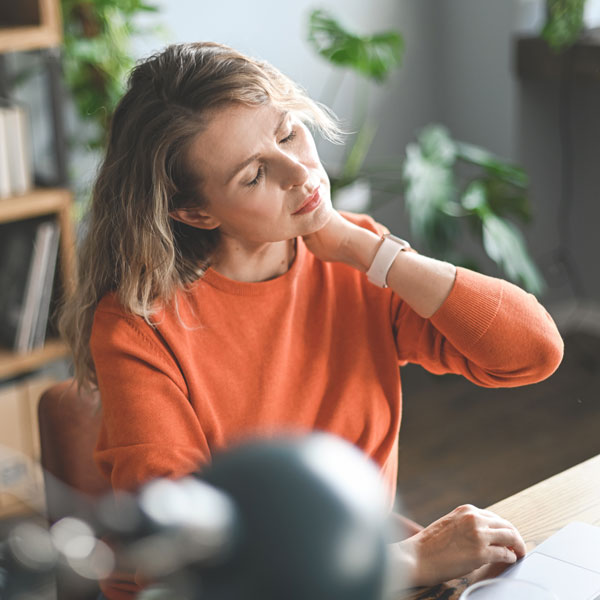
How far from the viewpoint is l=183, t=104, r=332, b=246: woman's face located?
1129 millimetres

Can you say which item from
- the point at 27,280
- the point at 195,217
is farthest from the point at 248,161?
the point at 27,280

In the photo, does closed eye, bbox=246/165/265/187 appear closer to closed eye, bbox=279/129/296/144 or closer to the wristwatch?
closed eye, bbox=279/129/296/144

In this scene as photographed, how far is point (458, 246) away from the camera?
11.3 ft

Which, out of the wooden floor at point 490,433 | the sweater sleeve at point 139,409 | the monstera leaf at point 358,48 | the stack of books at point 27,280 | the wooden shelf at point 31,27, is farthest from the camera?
the monstera leaf at point 358,48

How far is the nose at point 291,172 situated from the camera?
1.13m

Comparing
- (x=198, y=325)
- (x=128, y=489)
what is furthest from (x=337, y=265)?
(x=128, y=489)

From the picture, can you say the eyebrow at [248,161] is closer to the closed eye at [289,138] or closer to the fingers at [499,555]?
the closed eye at [289,138]

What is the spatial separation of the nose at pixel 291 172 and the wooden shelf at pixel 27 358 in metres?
1.41

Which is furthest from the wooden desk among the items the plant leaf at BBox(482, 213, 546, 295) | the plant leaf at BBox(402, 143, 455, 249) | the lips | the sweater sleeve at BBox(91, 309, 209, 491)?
the plant leaf at BBox(402, 143, 455, 249)

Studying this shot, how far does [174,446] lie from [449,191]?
1694mm

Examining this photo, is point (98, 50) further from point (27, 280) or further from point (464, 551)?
point (464, 551)

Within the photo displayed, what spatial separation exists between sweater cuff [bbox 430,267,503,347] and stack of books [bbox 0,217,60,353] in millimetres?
1449

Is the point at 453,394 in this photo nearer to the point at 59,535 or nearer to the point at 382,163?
the point at 382,163

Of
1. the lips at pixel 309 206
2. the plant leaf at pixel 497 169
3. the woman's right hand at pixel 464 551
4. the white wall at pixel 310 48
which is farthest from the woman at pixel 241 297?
the white wall at pixel 310 48
